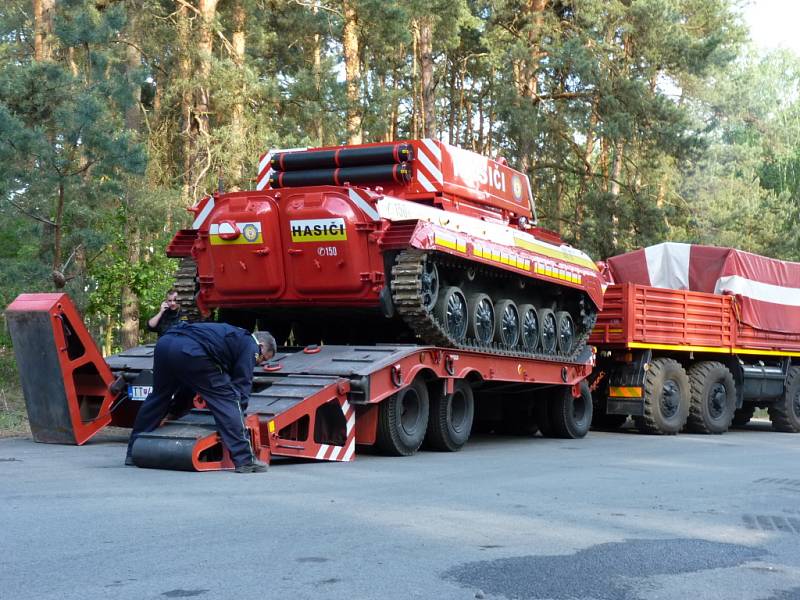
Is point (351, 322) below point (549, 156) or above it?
below

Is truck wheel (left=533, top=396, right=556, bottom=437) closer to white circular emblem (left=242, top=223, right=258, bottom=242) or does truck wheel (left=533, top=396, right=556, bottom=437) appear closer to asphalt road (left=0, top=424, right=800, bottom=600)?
asphalt road (left=0, top=424, right=800, bottom=600)

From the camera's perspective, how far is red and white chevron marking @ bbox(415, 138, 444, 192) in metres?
13.5

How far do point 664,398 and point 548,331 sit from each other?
11.7 ft

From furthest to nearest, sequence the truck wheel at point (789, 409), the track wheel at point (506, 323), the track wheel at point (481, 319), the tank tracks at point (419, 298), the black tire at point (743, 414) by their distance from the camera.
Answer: the black tire at point (743, 414), the truck wheel at point (789, 409), the track wheel at point (506, 323), the track wheel at point (481, 319), the tank tracks at point (419, 298)

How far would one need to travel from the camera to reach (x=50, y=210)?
18703mm

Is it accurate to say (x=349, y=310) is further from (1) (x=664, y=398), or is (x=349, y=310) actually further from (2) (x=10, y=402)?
(2) (x=10, y=402)

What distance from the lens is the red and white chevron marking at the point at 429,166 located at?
13484 millimetres

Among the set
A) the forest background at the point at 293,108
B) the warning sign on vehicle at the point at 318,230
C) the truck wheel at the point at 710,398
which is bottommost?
the truck wheel at the point at 710,398

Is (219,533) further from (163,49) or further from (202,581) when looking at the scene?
(163,49)

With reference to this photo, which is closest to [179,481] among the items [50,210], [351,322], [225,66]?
[351,322]

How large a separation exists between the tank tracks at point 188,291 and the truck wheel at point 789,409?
12.3 metres

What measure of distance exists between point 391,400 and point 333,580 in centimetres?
613

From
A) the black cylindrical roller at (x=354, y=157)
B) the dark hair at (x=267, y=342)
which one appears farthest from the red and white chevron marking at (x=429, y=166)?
the dark hair at (x=267, y=342)

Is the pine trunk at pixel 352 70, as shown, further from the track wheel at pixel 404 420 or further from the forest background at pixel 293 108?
the track wheel at pixel 404 420
